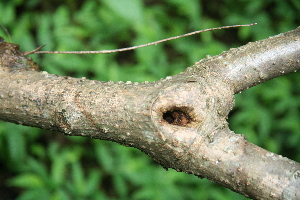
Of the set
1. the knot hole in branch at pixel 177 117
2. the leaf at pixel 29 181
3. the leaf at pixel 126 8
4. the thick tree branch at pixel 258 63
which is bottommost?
the leaf at pixel 29 181

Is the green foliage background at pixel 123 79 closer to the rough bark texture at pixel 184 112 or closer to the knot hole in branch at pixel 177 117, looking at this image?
the rough bark texture at pixel 184 112

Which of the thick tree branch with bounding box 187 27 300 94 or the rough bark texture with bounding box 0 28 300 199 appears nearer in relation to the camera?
the rough bark texture with bounding box 0 28 300 199

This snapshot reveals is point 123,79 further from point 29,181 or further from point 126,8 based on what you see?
point 29,181

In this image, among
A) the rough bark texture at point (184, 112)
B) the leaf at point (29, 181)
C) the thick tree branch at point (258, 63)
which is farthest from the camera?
the leaf at point (29, 181)

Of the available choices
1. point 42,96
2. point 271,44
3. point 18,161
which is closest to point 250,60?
point 271,44

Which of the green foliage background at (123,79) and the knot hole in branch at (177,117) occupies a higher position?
the green foliage background at (123,79)

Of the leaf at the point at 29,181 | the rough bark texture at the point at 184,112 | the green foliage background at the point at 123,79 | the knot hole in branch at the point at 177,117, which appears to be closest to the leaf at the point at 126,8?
the green foliage background at the point at 123,79

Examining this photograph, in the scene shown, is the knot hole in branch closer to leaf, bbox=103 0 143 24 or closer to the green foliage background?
leaf, bbox=103 0 143 24

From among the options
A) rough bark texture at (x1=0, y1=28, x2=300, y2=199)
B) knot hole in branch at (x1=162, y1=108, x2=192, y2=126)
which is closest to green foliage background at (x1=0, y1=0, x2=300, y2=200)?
rough bark texture at (x1=0, y1=28, x2=300, y2=199)
